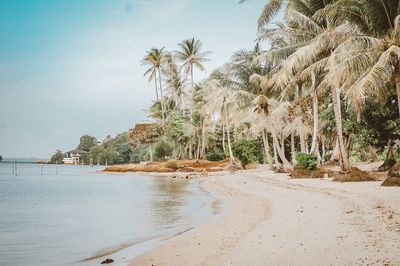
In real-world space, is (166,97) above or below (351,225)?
above

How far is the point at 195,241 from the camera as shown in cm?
736

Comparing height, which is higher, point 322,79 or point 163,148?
point 322,79

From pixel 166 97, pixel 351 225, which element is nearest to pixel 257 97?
pixel 351 225

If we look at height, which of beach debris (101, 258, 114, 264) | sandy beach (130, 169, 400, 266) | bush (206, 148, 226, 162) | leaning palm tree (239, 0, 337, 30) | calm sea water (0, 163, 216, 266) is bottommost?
calm sea water (0, 163, 216, 266)

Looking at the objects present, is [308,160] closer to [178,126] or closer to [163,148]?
[178,126]

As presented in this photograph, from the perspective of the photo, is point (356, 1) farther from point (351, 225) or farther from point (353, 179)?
point (351, 225)

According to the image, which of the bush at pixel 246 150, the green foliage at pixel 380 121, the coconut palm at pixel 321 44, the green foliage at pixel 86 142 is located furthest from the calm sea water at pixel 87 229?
the green foliage at pixel 86 142

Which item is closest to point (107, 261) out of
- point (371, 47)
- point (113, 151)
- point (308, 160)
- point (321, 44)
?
point (371, 47)

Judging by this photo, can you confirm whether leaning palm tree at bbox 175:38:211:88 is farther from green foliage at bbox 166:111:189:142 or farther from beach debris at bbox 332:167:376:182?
beach debris at bbox 332:167:376:182

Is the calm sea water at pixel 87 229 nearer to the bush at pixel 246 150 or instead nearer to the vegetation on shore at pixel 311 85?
the vegetation on shore at pixel 311 85

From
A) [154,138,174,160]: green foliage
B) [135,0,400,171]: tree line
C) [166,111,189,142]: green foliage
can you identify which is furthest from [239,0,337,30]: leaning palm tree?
[154,138,174,160]: green foliage

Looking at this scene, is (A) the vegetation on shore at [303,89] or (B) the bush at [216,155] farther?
(B) the bush at [216,155]

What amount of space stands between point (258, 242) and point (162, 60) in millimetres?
51651

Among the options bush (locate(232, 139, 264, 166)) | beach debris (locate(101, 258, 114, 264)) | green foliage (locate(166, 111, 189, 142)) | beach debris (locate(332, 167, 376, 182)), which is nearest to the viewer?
beach debris (locate(101, 258, 114, 264))
